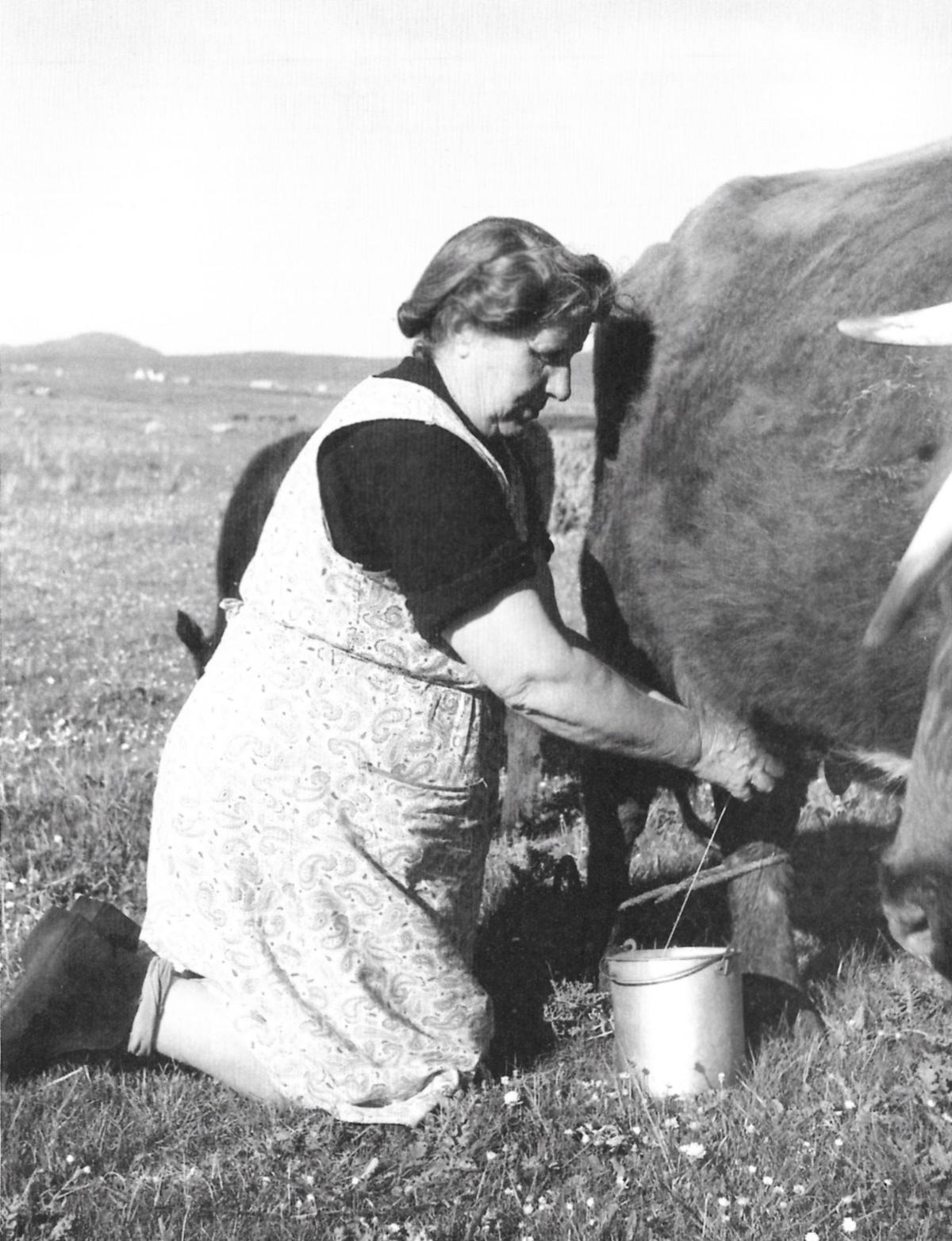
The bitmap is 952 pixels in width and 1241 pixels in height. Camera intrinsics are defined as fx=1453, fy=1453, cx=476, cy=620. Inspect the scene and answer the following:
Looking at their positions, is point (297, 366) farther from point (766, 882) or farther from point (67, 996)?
point (67, 996)

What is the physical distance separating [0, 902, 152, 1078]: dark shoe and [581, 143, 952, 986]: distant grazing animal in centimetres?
167

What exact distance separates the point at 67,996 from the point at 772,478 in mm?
2266

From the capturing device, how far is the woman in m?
3.16

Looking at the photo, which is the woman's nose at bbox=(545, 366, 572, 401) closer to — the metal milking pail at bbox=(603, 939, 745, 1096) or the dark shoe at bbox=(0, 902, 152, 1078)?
Result: the metal milking pail at bbox=(603, 939, 745, 1096)

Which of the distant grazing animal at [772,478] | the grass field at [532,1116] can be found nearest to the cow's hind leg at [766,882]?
the distant grazing animal at [772,478]

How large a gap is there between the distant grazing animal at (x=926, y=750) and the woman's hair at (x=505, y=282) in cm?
63

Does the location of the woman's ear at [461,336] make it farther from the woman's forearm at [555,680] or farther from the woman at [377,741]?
the woman's forearm at [555,680]

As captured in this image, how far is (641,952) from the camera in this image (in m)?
3.71

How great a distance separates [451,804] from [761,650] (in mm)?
1049

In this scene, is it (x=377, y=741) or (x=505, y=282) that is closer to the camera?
(x=505, y=282)

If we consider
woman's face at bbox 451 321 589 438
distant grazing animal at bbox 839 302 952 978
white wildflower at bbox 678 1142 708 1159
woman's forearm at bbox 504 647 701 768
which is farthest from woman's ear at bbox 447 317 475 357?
white wildflower at bbox 678 1142 708 1159

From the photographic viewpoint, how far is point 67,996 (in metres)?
3.62

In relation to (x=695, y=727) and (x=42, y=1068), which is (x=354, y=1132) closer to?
(x=42, y=1068)

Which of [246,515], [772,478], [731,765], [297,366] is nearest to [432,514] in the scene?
[731,765]
